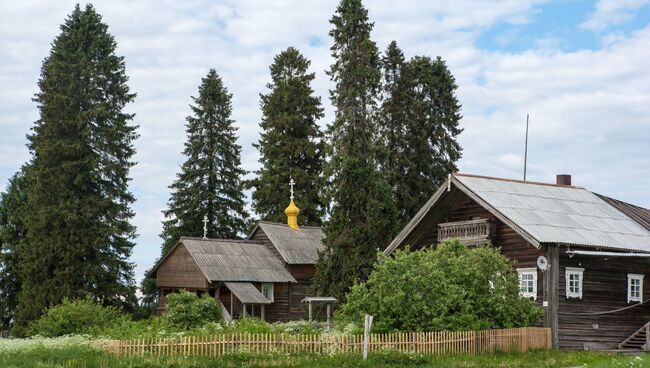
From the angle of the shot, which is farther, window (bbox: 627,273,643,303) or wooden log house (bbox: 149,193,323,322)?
wooden log house (bbox: 149,193,323,322)

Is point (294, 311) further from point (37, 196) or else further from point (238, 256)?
point (37, 196)

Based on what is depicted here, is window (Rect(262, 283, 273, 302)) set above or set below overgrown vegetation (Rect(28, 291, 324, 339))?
above

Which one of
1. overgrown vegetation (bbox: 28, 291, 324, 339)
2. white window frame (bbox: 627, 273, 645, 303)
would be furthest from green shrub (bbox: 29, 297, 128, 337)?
white window frame (bbox: 627, 273, 645, 303)

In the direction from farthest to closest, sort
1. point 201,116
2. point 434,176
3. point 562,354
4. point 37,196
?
point 201,116 < point 434,176 < point 37,196 < point 562,354

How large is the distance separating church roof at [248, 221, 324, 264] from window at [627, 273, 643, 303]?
2156cm

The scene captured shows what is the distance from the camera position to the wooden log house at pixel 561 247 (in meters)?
38.5

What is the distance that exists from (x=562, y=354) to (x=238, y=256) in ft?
86.3

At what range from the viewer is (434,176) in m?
61.4

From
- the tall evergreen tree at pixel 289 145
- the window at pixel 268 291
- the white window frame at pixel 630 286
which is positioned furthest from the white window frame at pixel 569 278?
the tall evergreen tree at pixel 289 145

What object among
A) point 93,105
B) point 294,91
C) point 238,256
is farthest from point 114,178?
point 294,91

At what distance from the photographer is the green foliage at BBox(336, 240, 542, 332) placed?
106 feet

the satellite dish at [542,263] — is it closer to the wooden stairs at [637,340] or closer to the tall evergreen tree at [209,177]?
the wooden stairs at [637,340]

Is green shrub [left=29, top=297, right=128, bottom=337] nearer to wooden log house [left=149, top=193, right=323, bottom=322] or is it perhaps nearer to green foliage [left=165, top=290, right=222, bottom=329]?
green foliage [left=165, top=290, right=222, bottom=329]

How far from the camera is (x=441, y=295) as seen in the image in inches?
1299
